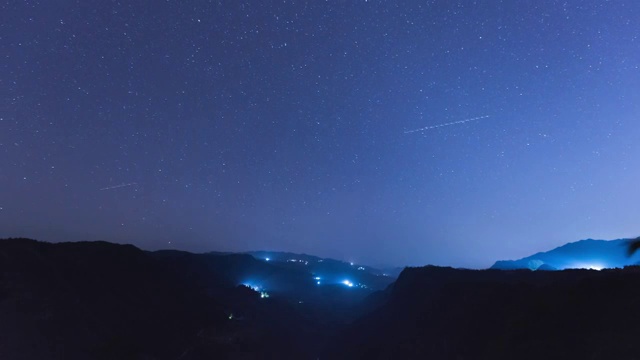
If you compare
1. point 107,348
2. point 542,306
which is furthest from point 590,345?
point 107,348

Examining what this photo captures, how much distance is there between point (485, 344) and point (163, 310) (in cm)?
4048

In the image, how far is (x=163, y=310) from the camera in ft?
162

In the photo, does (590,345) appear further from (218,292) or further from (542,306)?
(218,292)

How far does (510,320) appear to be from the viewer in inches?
1202

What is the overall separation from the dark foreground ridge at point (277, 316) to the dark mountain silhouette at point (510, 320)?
118mm

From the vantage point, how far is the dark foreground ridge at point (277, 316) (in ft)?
86.8

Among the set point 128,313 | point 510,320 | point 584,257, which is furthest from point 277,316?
point 584,257

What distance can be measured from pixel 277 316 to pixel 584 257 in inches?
2456

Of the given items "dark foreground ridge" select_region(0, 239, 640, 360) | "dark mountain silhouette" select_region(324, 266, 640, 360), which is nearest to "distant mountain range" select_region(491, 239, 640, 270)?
"dark foreground ridge" select_region(0, 239, 640, 360)

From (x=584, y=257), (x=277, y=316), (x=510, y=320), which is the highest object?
(x=584, y=257)

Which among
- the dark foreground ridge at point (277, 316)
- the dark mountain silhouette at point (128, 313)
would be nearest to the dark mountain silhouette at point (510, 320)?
the dark foreground ridge at point (277, 316)

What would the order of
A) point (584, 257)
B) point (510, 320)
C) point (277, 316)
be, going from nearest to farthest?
point (510, 320)
point (277, 316)
point (584, 257)

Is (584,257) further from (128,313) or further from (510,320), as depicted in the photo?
(128,313)

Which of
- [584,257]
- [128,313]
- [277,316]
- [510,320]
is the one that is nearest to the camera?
[510,320]
